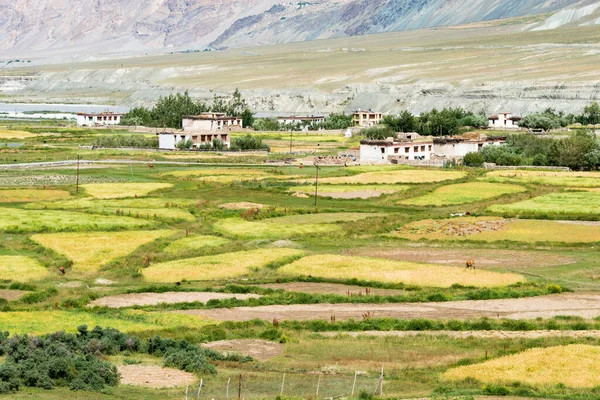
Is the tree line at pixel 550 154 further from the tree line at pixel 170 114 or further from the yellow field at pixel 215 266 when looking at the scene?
the tree line at pixel 170 114

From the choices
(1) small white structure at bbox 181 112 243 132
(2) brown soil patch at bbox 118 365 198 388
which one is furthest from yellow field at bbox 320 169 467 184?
(2) brown soil patch at bbox 118 365 198 388

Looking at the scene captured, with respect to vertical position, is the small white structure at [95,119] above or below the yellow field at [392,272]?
above

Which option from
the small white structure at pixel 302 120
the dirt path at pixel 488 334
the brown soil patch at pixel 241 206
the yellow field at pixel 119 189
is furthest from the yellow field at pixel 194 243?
the small white structure at pixel 302 120

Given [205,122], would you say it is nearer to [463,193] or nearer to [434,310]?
[463,193]

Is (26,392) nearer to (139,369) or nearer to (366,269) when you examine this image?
(139,369)

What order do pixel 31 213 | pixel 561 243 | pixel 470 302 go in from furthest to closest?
1. pixel 31 213
2. pixel 561 243
3. pixel 470 302

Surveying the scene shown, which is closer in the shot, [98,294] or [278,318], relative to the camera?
[278,318]

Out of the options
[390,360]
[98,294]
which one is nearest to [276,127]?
[98,294]

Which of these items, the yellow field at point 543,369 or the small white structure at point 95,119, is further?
the small white structure at point 95,119
